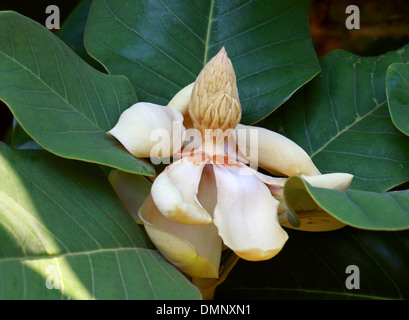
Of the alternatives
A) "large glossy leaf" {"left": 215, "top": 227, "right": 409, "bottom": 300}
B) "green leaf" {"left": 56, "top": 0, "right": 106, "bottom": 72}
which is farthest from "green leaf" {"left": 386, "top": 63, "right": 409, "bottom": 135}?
"green leaf" {"left": 56, "top": 0, "right": 106, "bottom": 72}

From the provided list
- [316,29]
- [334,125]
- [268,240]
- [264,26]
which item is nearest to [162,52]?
[264,26]

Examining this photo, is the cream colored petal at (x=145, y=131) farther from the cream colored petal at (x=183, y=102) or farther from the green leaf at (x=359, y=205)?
the green leaf at (x=359, y=205)

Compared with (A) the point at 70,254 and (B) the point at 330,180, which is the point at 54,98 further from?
(B) the point at 330,180

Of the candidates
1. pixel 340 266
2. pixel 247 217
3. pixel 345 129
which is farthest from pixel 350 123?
pixel 247 217

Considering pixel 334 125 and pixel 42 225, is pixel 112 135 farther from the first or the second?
pixel 334 125

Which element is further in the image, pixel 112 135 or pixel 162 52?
pixel 162 52
